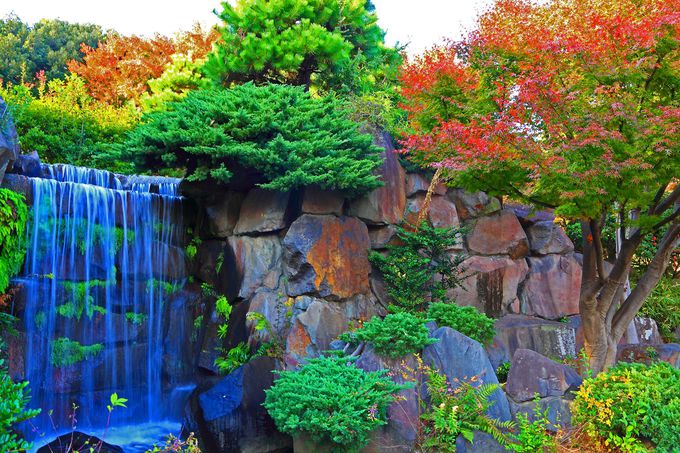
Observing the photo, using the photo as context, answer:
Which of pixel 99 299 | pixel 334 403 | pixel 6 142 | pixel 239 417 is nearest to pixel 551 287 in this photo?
pixel 334 403

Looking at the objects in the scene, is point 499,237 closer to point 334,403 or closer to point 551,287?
point 551,287

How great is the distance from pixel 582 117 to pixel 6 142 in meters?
7.07

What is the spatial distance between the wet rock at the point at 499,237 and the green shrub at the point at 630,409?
14.5ft

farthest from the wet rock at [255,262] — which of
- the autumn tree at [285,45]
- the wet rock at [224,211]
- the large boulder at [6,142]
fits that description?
the autumn tree at [285,45]

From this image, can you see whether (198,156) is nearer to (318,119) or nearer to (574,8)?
(318,119)

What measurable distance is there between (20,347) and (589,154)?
23.5 feet

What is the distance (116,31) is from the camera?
22.1 meters

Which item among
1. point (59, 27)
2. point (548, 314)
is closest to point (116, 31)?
point (59, 27)

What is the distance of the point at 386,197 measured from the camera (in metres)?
8.73

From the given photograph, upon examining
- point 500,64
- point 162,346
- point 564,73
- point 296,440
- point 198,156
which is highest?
point 500,64

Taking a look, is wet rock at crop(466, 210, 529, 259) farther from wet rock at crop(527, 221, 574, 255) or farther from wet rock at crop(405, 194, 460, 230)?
wet rock at crop(405, 194, 460, 230)

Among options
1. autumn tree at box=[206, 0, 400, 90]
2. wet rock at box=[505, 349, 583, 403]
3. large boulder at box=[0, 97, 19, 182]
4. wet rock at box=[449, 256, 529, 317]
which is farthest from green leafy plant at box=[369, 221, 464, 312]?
large boulder at box=[0, 97, 19, 182]

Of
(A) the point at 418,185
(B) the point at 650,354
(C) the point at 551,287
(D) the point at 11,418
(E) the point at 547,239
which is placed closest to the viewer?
(D) the point at 11,418

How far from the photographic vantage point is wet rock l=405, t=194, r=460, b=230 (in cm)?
920
